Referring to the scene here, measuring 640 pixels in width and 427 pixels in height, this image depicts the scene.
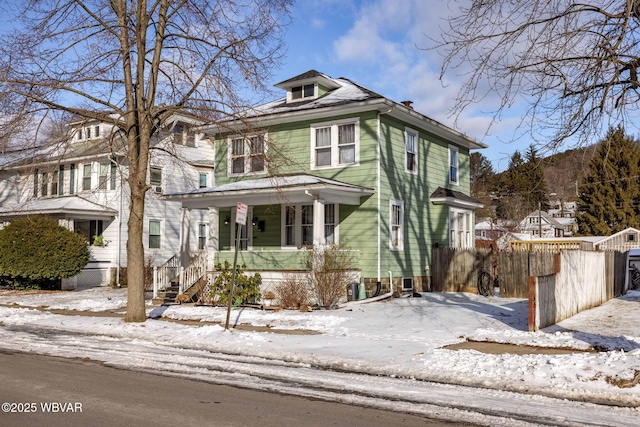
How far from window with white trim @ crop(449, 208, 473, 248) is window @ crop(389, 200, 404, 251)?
363 centimetres

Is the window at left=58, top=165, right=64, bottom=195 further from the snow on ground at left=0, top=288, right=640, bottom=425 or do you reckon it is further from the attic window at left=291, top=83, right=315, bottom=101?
the attic window at left=291, top=83, right=315, bottom=101

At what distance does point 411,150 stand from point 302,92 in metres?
4.98

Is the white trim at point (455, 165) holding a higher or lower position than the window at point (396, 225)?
higher

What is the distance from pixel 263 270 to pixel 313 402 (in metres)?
13.1

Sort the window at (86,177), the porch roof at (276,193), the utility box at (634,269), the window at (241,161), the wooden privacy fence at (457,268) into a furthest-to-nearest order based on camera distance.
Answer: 1. the window at (86,177)
2. the utility box at (634,269)
3. the window at (241,161)
4. the wooden privacy fence at (457,268)
5. the porch roof at (276,193)

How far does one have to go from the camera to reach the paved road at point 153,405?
20.2 feet

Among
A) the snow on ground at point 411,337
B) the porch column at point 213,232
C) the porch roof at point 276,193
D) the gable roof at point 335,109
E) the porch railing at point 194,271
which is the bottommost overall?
the snow on ground at point 411,337

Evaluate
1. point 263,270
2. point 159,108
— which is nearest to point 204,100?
point 159,108

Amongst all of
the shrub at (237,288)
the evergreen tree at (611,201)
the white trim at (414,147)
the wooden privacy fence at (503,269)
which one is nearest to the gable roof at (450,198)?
the white trim at (414,147)

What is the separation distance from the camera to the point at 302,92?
941 inches

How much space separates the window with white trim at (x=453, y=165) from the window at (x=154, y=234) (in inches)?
626

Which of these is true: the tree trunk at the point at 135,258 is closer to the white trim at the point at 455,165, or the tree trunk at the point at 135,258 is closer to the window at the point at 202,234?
the white trim at the point at 455,165

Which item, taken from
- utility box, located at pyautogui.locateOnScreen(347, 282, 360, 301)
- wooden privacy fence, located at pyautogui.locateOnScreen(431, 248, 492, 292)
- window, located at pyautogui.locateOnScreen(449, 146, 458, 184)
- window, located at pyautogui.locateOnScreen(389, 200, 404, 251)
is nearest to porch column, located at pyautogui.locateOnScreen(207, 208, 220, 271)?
utility box, located at pyautogui.locateOnScreen(347, 282, 360, 301)

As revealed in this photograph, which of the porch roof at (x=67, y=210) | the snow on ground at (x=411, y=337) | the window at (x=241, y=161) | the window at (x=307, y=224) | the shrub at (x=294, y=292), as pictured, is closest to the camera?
the snow on ground at (x=411, y=337)
